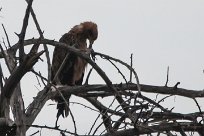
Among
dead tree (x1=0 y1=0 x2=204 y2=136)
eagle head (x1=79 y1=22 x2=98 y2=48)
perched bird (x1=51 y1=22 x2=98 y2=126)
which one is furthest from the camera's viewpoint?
eagle head (x1=79 y1=22 x2=98 y2=48)

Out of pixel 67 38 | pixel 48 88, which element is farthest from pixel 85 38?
pixel 48 88

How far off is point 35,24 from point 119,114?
3.02 feet

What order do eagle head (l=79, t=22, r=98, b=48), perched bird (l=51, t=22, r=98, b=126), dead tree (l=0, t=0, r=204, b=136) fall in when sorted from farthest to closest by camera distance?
eagle head (l=79, t=22, r=98, b=48) < perched bird (l=51, t=22, r=98, b=126) < dead tree (l=0, t=0, r=204, b=136)

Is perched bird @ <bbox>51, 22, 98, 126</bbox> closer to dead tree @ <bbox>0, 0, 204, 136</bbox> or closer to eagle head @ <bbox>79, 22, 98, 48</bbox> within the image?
eagle head @ <bbox>79, 22, 98, 48</bbox>

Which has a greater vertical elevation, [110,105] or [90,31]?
[90,31]

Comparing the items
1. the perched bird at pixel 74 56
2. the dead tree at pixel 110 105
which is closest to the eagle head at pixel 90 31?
the perched bird at pixel 74 56

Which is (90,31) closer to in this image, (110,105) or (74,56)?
(74,56)

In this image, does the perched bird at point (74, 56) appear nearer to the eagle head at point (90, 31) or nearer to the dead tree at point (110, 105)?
the eagle head at point (90, 31)

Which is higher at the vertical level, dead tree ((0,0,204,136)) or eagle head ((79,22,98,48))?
eagle head ((79,22,98,48))

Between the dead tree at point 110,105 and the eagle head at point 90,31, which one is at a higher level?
the eagle head at point 90,31

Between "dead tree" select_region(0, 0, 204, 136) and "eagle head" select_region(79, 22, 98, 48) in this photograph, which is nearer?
"dead tree" select_region(0, 0, 204, 136)

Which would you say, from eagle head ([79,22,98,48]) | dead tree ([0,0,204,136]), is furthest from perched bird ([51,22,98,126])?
dead tree ([0,0,204,136])

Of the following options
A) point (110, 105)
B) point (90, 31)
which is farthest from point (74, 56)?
point (110, 105)

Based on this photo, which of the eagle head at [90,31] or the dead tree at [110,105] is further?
the eagle head at [90,31]
